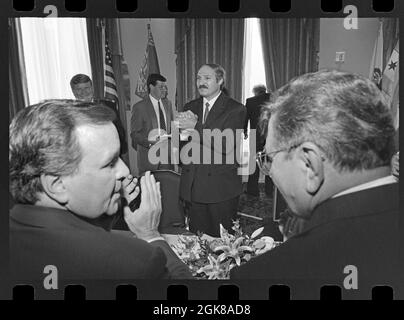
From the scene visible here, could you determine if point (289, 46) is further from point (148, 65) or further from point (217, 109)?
point (148, 65)

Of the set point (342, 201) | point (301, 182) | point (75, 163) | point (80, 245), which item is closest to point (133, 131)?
point (75, 163)

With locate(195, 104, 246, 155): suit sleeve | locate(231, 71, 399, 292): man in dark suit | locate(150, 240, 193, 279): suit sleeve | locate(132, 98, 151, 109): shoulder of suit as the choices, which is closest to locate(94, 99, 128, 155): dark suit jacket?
locate(132, 98, 151, 109): shoulder of suit

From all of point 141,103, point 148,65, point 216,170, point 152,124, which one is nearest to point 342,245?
point 216,170

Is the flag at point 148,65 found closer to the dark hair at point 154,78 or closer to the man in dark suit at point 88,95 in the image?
the dark hair at point 154,78

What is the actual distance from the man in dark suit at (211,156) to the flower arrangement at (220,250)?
7 cm

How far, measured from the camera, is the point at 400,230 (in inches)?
164

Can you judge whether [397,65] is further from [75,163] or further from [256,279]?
[75,163]

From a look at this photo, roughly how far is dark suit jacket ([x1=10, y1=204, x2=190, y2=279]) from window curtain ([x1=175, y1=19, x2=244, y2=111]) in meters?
0.98

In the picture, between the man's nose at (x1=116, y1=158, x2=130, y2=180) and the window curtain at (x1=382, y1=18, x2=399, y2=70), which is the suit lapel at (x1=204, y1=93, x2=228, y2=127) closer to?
the man's nose at (x1=116, y1=158, x2=130, y2=180)

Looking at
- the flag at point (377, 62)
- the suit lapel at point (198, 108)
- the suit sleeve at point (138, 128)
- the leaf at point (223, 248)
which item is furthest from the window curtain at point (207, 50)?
the leaf at point (223, 248)

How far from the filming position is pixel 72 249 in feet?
13.6

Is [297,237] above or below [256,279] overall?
above

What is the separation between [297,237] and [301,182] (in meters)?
0.36

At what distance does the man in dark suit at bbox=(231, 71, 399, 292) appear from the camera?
4023 millimetres
